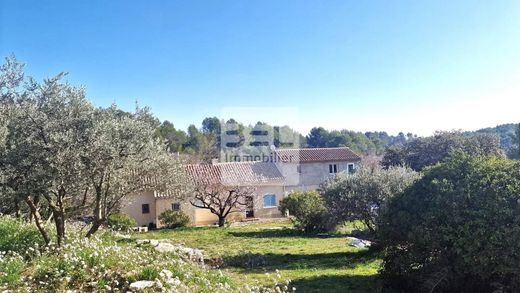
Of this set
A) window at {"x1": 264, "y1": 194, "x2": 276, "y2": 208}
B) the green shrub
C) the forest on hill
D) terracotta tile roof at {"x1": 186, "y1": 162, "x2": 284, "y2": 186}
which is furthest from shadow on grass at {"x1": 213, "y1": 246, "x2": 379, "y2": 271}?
the forest on hill

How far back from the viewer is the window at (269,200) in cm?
3488

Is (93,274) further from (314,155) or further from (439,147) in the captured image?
(314,155)

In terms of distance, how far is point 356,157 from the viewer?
1788 inches

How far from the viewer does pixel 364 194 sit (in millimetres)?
15703

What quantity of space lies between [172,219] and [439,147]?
26943 mm

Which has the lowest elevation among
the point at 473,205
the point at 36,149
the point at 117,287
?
the point at 117,287

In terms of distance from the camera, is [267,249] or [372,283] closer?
[372,283]

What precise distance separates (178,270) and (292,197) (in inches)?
748

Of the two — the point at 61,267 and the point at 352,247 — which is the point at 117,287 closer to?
the point at 61,267

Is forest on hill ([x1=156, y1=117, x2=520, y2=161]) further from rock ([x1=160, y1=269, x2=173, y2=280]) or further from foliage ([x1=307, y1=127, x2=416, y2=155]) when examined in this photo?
rock ([x1=160, y1=269, x2=173, y2=280])

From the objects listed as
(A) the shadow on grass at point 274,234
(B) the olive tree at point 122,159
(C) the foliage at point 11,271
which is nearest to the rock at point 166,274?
(C) the foliage at point 11,271

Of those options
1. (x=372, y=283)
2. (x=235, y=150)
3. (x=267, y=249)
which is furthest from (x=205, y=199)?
(x=235, y=150)

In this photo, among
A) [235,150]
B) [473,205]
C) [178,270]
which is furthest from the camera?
[235,150]

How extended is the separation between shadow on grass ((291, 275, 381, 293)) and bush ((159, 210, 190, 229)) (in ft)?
62.0
